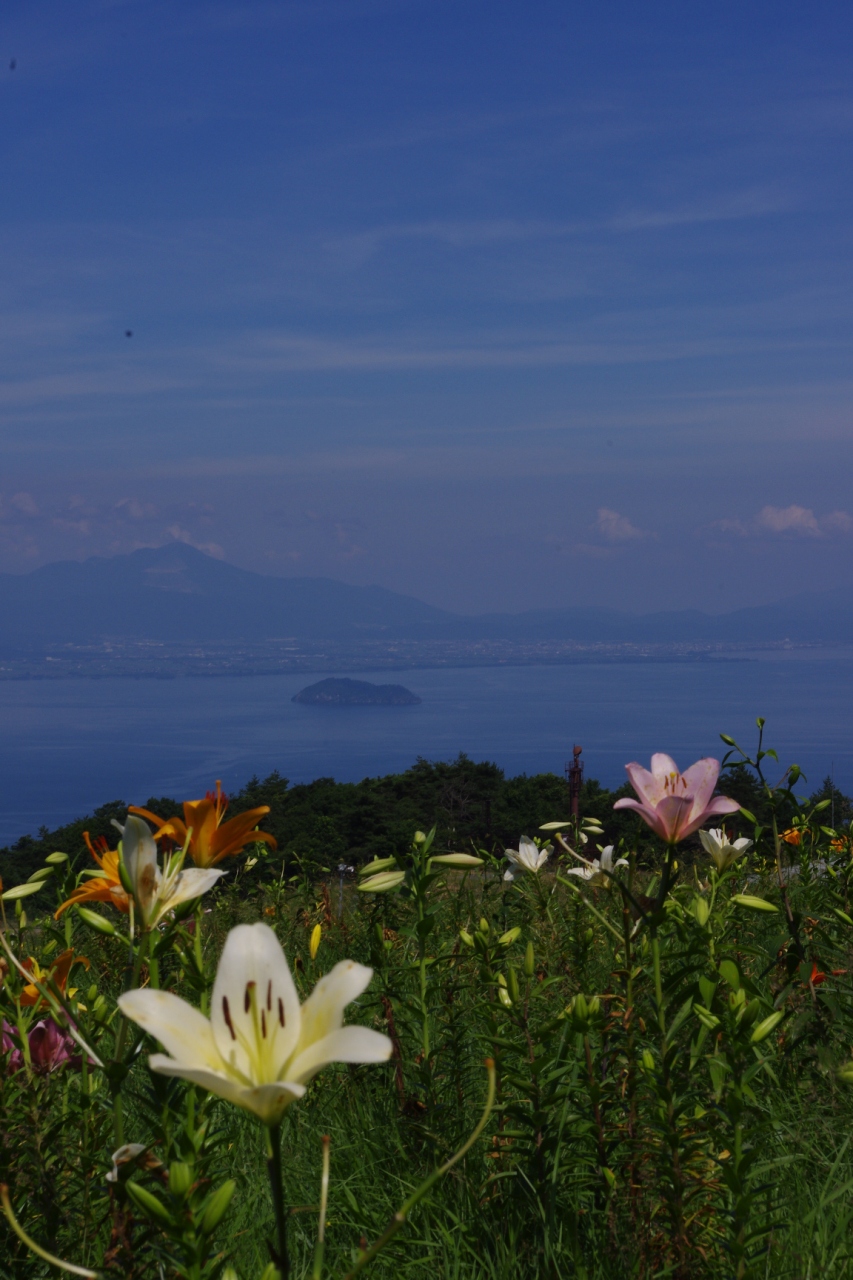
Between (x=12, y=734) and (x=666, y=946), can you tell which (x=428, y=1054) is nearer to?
(x=666, y=946)

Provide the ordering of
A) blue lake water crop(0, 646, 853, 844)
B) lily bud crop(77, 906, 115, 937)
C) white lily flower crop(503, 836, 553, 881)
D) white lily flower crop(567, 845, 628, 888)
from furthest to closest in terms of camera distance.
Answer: blue lake water crop(0, 646, 853, 844) → white lily flower crop(503, 836, 553, 881) → white lily flower crop(567, 845, 628, 888) → lily bud crop(77, 906, 115, 937)

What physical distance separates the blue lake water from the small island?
2902 mm

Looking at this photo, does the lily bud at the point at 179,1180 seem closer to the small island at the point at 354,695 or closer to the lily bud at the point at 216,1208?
the lily bud at the point at 216,1208

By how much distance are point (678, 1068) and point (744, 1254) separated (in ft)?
0.89

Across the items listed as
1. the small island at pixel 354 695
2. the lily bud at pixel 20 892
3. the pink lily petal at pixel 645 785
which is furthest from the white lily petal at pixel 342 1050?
the small island at pixel 354 695

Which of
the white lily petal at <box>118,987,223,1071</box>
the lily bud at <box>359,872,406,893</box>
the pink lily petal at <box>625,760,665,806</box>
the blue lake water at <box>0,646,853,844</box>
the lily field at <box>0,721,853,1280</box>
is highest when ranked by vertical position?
the pink lily petal at <box>625,760,665,806</box>

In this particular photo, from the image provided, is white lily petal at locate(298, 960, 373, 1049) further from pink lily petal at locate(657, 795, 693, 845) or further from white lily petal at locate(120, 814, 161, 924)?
pink lily petal at locate(657, 795, 693, 845)

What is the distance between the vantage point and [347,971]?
826 millimetres

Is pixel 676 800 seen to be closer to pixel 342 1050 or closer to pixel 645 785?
pixel 645 785

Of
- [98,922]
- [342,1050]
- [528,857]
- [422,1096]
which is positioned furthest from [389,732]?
[342,1050]

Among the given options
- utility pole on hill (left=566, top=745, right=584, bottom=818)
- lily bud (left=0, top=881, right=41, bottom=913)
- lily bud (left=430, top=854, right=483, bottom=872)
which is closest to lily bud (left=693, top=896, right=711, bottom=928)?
lily bud (left=430, top=854, right=483, bottom=872)

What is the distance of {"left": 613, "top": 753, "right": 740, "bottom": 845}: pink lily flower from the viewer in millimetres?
1436

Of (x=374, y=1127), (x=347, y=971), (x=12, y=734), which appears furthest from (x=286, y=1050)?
(x=12, y=734)

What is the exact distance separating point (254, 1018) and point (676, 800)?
787 millimetres
